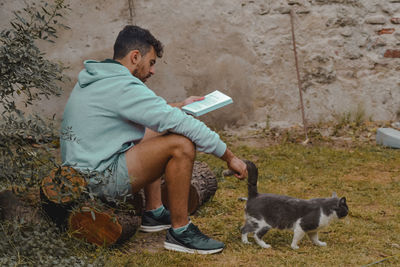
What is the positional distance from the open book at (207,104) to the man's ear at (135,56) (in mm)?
494

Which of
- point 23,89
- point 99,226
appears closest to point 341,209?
point 99,226

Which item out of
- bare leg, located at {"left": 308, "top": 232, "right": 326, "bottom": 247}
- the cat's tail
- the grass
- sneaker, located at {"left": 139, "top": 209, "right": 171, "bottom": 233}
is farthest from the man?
bare leg, located at {"left": 308, "top": 232, "right": 326, "bottom": 247}

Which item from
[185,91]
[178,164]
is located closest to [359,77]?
[185,91]

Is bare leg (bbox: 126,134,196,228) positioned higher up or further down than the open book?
further down

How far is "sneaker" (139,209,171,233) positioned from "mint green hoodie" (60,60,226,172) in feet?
2.71

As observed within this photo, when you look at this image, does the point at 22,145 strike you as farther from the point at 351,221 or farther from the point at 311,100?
the point at 311,100

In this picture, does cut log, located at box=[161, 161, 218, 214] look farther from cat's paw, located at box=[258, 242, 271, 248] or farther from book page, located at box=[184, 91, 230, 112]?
cat's paw, located at box=[258, 242, 271, 248]

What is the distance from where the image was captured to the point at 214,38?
25.8ft

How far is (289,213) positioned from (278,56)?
4437 mm

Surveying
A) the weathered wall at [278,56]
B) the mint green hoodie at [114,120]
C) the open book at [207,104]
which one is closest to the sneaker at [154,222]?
the mint green hoodie at [114,120]

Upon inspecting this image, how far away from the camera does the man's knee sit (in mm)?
3705

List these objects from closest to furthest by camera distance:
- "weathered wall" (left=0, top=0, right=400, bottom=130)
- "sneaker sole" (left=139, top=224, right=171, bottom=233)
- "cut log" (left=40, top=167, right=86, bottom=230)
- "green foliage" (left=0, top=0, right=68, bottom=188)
Result: "green foliage" (left=0, top=0, right=68, bottom=188)
"cut log" (left=40, top=167, right=86, bottom=230)
"sneaker sole" (left=139, top=224, right=171, bottom=233)
"weathered wall" (left=0, top=0, right=400, bottom=130)

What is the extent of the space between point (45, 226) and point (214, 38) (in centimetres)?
484

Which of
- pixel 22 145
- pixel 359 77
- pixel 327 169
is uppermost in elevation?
pixel 22 145
